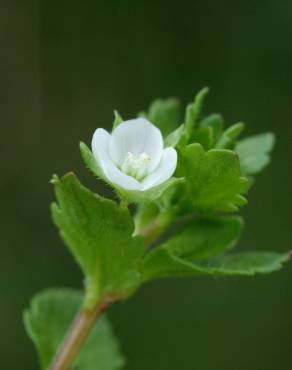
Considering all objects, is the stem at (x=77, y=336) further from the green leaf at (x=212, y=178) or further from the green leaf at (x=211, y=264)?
the green leaf at (x=212, y=178)

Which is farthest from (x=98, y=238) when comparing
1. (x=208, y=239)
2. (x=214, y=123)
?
(x=214, y=123)

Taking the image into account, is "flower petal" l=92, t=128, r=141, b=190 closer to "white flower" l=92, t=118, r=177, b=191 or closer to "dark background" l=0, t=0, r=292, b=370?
"white flower" l=92, t=118, r=177, b=191

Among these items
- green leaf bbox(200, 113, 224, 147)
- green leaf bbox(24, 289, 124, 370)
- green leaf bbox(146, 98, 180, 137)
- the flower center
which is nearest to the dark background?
green leaf bbox(24, 289, 124, 370)

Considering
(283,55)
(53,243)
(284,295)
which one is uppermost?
(283,55)

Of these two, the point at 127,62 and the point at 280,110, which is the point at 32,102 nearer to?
the point at 127,62

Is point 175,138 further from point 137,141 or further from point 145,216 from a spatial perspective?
point 145,216

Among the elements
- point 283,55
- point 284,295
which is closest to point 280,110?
point 283,55
